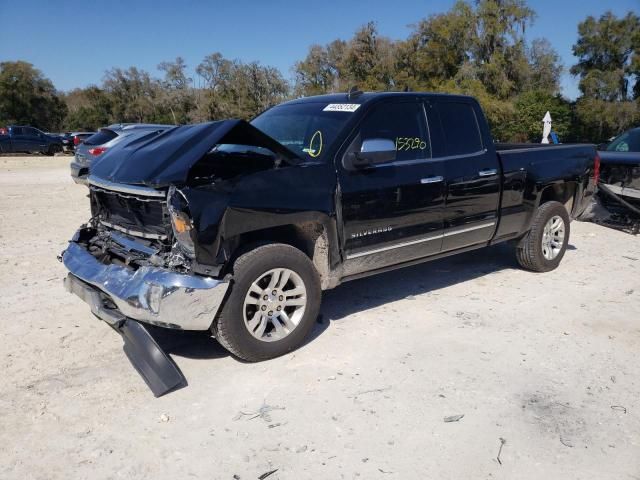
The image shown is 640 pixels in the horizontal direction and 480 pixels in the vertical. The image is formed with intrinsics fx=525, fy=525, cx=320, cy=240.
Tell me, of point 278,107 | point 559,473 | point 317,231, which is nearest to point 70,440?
point 317,231

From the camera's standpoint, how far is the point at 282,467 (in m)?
2.77

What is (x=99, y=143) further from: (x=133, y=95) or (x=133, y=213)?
(x=133, y=95)

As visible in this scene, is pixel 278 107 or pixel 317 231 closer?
pixel 317 231

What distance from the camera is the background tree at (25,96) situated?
4644cm

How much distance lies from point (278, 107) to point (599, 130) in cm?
3032

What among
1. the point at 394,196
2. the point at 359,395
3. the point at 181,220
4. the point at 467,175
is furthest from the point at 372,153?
the point at 359,395

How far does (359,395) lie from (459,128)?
9.60ft

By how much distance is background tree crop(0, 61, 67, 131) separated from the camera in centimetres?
4644

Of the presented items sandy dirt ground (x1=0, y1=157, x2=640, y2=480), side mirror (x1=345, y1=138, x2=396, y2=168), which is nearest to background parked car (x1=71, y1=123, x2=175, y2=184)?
sandy dirt ground (x1=0, y1=157, x2=640, y2=480)

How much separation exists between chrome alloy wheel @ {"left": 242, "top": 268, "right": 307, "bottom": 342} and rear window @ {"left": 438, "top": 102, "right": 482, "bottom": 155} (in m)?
2.11

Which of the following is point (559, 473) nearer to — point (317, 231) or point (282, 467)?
point (282, 467)

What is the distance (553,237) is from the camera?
6.28 metres

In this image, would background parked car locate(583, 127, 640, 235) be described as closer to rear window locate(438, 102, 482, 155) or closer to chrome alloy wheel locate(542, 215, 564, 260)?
chrome alloy wheel locate(542, 215, 564, 260)

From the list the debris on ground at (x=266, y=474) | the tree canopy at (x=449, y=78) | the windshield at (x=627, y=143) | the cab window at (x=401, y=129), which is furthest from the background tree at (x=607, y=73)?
the debris on ground at (x=266, y=474)
